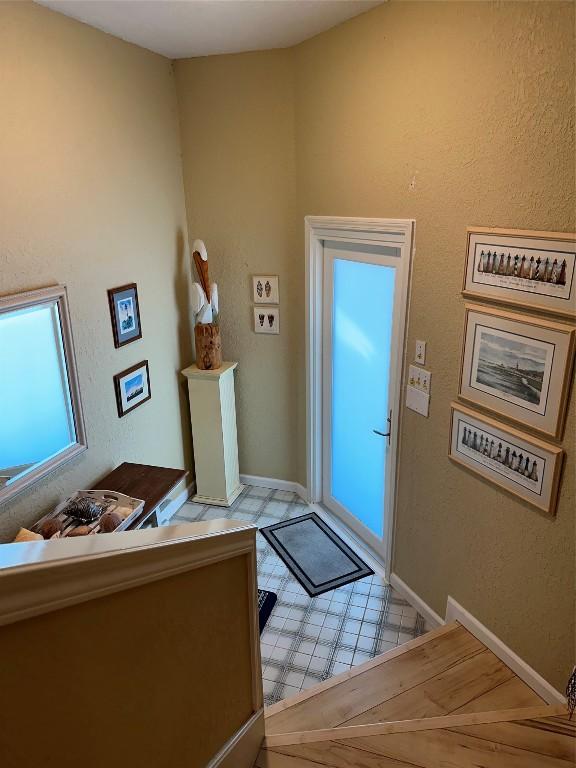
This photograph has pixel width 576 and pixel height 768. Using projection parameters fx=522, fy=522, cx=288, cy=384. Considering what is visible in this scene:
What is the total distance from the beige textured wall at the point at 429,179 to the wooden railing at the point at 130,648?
4.31 ft

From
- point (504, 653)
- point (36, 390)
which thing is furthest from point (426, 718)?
point (36, 390)

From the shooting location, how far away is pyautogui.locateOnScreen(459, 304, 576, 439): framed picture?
6.25ft

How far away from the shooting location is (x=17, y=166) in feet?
7.39

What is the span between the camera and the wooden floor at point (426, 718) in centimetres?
162

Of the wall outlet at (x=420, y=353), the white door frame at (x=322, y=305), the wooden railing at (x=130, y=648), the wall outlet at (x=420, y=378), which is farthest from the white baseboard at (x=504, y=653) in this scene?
the wooden railing at (x=130, y=648)

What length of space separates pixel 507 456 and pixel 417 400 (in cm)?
60

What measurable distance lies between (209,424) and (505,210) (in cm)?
245

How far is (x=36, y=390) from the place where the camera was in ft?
7.89

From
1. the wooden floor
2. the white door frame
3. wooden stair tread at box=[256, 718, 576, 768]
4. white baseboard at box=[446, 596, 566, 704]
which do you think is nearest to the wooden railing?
wooden stair tread at box=[256, 718, 576, 768]

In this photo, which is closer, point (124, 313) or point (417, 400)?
point (417, 400)

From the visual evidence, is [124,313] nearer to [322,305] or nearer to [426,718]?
[322,305]

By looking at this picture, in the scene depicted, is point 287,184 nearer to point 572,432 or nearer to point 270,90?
point 270,90

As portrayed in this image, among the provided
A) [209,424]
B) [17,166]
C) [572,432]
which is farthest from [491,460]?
[17,166]

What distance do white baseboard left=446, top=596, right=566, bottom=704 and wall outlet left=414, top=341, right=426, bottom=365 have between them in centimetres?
Answer: 122
